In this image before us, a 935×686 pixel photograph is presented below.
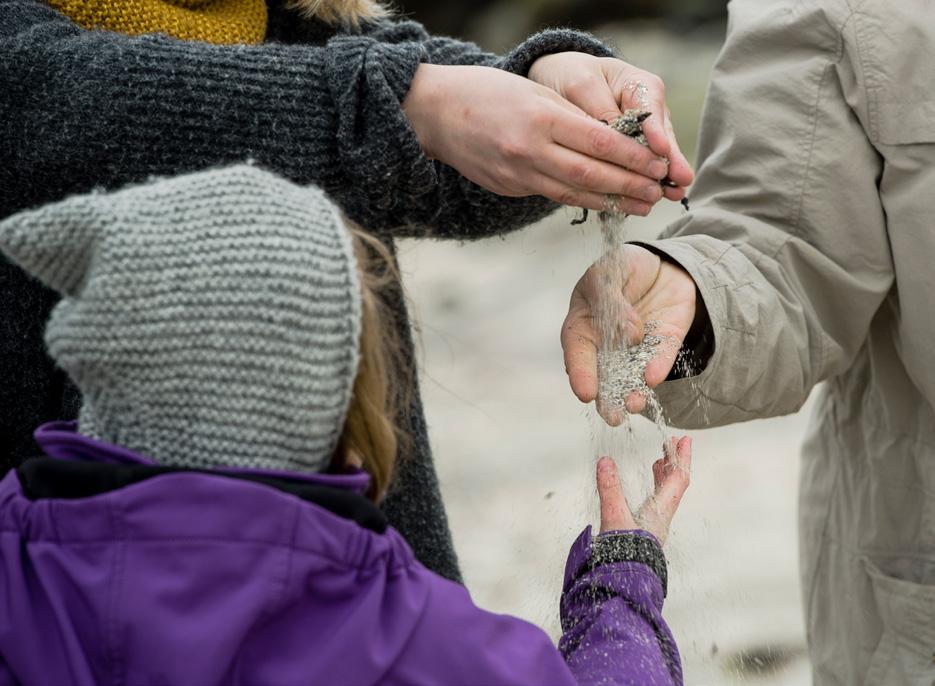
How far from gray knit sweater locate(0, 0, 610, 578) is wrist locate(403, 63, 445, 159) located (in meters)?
0.02

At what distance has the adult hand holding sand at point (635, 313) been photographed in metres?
1.70

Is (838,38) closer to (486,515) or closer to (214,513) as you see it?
(214,513)

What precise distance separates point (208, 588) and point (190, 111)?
0.66 meters

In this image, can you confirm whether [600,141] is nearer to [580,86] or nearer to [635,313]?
[580,86]

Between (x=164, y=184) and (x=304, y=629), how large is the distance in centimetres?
51

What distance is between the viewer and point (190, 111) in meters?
1.48

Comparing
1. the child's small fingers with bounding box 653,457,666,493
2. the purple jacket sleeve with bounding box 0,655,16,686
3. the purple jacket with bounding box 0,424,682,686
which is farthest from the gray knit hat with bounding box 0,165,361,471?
the child's small fingers with bounding box 653,457,666,493

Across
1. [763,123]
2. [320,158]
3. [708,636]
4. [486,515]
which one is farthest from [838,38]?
[486,515]

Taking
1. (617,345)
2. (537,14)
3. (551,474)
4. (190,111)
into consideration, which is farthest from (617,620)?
(537,14)

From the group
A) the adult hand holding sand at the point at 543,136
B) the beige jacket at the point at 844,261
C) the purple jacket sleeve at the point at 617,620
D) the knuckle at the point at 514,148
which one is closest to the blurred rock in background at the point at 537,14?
the beige jacket at the point at 844,261

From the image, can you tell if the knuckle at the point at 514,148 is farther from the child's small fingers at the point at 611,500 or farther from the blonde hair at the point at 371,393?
the child's small fingers at the point at 611,500

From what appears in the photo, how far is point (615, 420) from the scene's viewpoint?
1.70 m

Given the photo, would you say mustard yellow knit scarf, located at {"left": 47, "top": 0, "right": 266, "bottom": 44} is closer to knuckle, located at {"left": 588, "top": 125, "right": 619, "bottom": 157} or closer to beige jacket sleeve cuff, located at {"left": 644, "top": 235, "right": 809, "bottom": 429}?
knuckle, located at {"left": 588, "top": 125, "right": 619, "bottom": 157}

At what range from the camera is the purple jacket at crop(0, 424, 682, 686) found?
1117 mm
